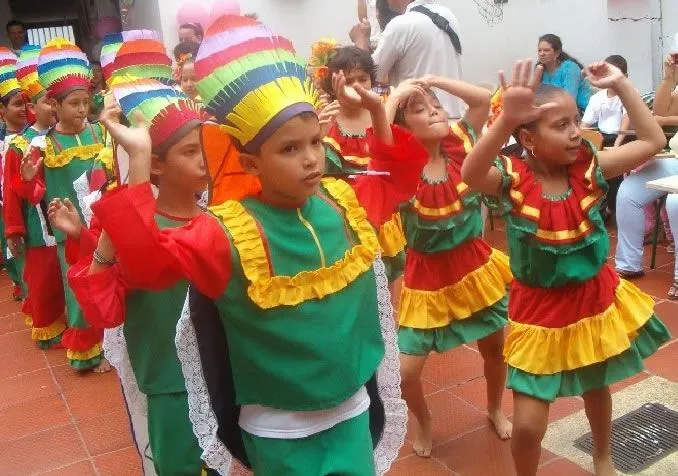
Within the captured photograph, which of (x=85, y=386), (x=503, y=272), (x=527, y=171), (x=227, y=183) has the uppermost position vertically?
(x=227, y=183)

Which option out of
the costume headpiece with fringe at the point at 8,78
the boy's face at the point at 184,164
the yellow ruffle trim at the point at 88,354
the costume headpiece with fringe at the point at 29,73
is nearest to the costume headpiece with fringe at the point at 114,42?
the boy's face at the point at 184,164

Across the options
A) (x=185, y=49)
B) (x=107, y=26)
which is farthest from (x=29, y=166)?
(x=107, y=26)

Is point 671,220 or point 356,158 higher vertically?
point 356,158

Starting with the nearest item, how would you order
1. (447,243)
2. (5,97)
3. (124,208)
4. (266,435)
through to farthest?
1. (124,208)
2. (266,435)
3. (447,243)
4. (5,97)

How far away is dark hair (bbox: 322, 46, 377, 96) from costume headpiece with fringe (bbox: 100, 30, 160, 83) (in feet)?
3.90

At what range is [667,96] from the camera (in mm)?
5992

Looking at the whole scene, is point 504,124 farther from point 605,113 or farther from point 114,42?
point 605,113

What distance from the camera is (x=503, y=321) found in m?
3.52

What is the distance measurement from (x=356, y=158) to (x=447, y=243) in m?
0.89

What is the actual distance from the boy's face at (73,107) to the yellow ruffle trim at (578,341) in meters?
3.22

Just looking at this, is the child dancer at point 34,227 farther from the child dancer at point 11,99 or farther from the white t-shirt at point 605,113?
the white t-shirt at point 605,113

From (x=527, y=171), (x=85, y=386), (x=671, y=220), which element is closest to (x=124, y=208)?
(x=527, y=171)

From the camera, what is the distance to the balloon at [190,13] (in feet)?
25.1

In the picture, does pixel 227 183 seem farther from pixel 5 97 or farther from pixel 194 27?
pixel 194 27
